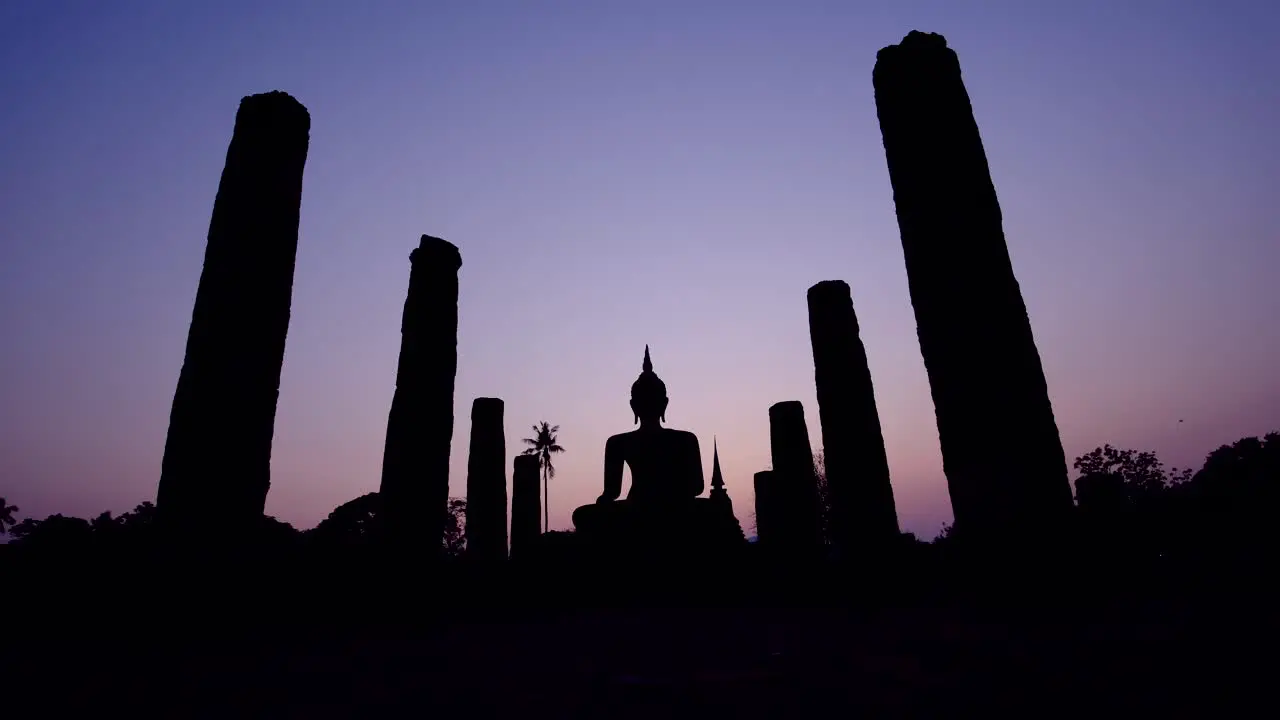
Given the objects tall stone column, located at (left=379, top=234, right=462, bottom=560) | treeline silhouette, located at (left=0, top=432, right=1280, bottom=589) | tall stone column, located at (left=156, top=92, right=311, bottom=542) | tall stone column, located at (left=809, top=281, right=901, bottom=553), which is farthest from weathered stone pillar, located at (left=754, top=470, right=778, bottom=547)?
tall stone column, located at (left=156, top=92, right=311, bottom=542)

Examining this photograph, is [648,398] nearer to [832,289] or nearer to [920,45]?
[832,289]

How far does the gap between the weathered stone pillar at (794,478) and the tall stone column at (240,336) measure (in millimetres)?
8900

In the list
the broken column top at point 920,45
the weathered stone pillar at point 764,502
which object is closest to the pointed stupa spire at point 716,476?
the weathered stone pillar at point 764,502

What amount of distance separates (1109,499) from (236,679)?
818 cm

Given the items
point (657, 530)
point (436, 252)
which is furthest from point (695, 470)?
point (436, 252)

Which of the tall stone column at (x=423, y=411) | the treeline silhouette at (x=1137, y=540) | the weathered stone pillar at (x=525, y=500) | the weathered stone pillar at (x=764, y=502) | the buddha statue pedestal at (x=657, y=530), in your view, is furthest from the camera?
the weathered stone pillar at (x=525, y=500)

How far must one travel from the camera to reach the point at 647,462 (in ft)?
36.3

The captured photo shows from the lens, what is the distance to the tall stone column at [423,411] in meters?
10.1

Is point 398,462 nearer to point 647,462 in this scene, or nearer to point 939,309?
point 647,462

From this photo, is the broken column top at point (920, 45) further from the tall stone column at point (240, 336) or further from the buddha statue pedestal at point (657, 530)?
the tall stone column at point (240, 336)

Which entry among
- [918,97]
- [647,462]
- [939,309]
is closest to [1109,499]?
[939,309]

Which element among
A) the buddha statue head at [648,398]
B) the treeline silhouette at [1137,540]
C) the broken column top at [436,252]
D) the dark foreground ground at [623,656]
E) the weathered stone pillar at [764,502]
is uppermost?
the broken column top at [436,252]

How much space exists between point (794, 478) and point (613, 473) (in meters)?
3.92

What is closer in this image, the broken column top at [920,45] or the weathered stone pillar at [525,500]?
the broken column top at [920,45]
